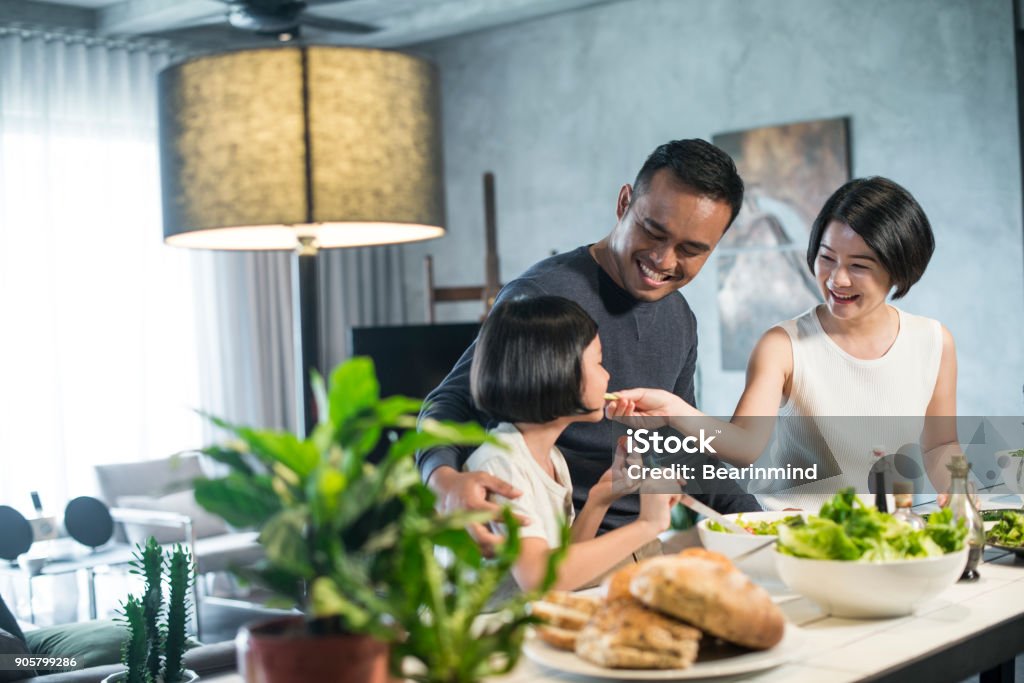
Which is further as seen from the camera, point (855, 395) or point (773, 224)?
point (773, 224)

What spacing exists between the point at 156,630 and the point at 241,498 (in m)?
1.02

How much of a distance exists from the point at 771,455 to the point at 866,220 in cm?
51

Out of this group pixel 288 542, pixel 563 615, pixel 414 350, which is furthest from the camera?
pixel 414 350

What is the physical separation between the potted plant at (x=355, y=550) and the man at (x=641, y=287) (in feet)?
2.83

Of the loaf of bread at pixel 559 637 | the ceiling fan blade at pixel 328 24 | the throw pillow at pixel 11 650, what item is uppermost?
the ceiling fan blade at pixel 328 24

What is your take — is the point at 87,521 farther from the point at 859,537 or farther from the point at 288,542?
the point at 288,542

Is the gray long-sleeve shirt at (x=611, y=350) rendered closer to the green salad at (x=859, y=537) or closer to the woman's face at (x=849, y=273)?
the woman's face at (x=849, y=273)

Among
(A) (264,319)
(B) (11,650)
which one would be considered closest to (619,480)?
(B) (11,650)

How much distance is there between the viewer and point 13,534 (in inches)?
169

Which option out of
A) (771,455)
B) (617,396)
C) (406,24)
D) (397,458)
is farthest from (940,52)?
(397,458)

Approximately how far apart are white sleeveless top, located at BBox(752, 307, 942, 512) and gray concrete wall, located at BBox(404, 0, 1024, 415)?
2665 mm

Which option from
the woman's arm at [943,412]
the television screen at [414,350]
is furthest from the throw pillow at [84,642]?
the television screen at [414,350]

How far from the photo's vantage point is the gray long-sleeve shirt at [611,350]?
216cm

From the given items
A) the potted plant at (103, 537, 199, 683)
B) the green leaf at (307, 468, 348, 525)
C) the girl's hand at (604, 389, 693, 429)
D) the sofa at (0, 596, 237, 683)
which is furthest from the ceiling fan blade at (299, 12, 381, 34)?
the green leaf at (307, 468, 348, 525)
